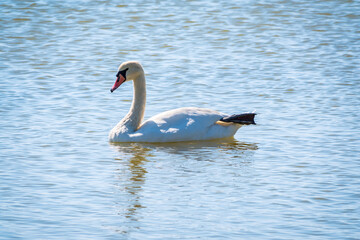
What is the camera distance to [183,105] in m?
12.2

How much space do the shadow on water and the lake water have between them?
0.08 feet

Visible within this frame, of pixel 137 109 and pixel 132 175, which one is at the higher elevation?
pixel 137 109

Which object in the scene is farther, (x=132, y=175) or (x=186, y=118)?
(x=186, y=118)

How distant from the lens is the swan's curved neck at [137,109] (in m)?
10.7

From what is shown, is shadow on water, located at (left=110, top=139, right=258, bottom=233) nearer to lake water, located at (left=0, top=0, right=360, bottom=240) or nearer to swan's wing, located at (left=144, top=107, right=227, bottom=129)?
lake water, located at (left=0, top=0, right=360, bottom=240)

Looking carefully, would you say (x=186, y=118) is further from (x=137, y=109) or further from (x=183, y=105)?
(x=183, y=105)

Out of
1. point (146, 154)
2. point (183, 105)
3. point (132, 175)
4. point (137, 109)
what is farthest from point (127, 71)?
point (132, 175)

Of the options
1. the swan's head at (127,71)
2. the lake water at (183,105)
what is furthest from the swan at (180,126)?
the swan's head at (127,71)

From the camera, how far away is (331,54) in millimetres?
15781

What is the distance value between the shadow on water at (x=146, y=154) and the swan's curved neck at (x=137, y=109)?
1.20 feet

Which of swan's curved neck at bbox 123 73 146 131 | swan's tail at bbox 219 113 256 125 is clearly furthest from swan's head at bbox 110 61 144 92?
swan's tail at bbox 219 113 256 125

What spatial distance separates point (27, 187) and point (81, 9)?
13603 millimetres

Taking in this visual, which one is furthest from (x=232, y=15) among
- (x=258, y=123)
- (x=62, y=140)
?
(x=62, y=140)

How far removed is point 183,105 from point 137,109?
4.69 ft
